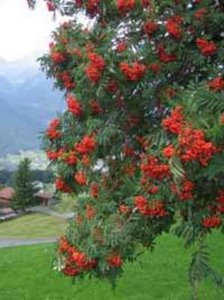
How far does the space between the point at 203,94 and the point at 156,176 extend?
1.85 ft

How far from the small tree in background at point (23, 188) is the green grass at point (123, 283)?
134ft

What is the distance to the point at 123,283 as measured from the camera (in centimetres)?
1261

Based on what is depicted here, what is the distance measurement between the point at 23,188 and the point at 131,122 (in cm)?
5350

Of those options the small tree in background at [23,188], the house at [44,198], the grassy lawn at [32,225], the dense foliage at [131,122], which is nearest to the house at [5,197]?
the house at [44,198]

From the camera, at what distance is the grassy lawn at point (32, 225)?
4147cm

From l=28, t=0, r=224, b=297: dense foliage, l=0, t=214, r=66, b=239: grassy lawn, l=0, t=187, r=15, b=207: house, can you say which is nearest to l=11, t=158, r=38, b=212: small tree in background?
l=0, t=214, r=66, b=239: grassy lawn

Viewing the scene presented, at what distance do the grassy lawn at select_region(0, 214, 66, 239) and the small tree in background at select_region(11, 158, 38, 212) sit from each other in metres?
3.40

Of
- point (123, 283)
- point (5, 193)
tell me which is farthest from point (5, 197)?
point (123, 283)

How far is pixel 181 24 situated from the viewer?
484cm

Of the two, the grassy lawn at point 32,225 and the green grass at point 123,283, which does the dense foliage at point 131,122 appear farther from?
the grassy lawn at point 32,225

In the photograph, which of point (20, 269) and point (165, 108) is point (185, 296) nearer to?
point (20, 269)

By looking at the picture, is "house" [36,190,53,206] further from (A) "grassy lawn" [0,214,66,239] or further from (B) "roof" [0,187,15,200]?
(A) "grassy lawn" [0,214,66,239]

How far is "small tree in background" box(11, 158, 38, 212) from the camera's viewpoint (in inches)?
2240

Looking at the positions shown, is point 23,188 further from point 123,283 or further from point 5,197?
point 123,283
